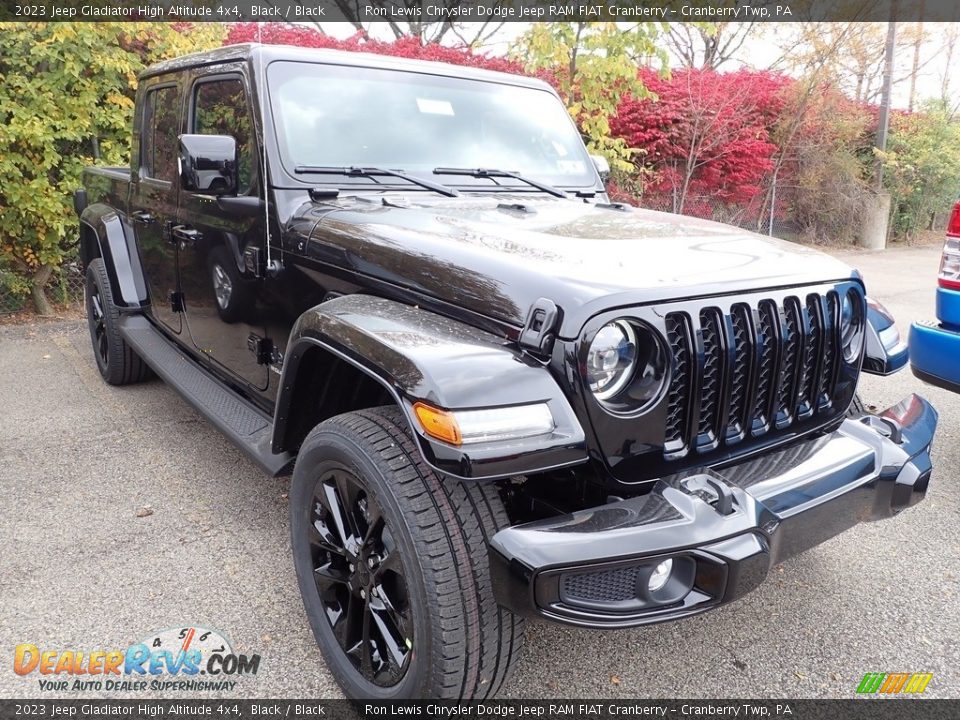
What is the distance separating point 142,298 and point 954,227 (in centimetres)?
436

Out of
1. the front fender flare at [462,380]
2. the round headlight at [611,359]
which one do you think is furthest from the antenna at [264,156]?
the round headlight at [611,359]

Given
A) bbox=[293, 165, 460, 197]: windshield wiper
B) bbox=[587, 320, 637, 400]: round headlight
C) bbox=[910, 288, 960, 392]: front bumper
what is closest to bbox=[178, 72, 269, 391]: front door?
bbox=[293, 165, 460, 197]: windshield wiper

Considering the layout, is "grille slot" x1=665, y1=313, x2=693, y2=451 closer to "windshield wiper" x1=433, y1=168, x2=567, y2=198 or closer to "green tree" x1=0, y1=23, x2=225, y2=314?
"windshield wiper" x1=433, y1=168, x2=567, y2=198

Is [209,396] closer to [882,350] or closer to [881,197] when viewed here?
[882,350]

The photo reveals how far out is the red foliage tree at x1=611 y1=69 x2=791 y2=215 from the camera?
10461 mm

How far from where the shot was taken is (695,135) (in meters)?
10.4

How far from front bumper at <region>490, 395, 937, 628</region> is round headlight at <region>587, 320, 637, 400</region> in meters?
0.28

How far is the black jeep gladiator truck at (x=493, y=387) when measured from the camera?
1769 mm

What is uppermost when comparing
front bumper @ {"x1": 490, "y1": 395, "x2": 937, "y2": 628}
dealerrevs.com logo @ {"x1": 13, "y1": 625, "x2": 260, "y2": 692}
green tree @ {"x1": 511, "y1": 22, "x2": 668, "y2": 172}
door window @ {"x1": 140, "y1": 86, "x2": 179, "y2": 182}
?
green tree @ {"x1": 511, "y1": 22, "x2": 668, "y2": 172}

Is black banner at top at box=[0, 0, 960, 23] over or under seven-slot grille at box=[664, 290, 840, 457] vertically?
over

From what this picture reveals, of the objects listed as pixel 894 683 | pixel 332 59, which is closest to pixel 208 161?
pixel 332 59

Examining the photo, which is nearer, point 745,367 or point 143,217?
point 745,367

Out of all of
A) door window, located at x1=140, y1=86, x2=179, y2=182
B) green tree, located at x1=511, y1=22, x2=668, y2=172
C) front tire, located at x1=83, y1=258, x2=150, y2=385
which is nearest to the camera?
door window, located at x1=140, y1=86, x2=179, y2=182

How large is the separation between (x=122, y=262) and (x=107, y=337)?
1.97 feet
